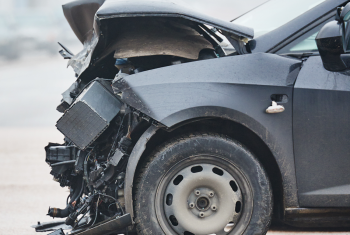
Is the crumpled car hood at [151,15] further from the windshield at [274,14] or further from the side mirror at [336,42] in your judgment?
the side mirror at [336,42]

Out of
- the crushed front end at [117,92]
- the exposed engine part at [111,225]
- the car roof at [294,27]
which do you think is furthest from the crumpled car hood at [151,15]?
the exposed engine part at [111,225]

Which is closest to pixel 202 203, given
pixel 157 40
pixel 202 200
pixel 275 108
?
pixel 202 200

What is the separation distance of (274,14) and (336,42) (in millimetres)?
966

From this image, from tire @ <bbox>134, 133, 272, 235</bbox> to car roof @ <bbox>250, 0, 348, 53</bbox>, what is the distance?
74 cm

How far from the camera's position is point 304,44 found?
2.70 m

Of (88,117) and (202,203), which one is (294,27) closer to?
(202,203)

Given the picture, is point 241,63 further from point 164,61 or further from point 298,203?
point 298,203

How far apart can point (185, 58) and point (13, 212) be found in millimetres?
3276

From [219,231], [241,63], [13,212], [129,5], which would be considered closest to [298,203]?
[219,231]

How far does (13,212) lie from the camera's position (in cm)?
474

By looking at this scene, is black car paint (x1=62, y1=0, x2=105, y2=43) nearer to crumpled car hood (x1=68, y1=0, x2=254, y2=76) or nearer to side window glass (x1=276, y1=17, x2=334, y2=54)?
crumpled car hood (x1=68, y1=0, x2=254, y2=76)

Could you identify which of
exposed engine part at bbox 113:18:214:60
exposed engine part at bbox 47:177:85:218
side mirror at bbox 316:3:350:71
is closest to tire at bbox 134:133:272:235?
exposed engine part at bbox 113:18:214:60

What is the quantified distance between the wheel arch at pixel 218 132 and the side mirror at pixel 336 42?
0.66m

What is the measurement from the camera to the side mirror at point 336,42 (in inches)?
90.5
